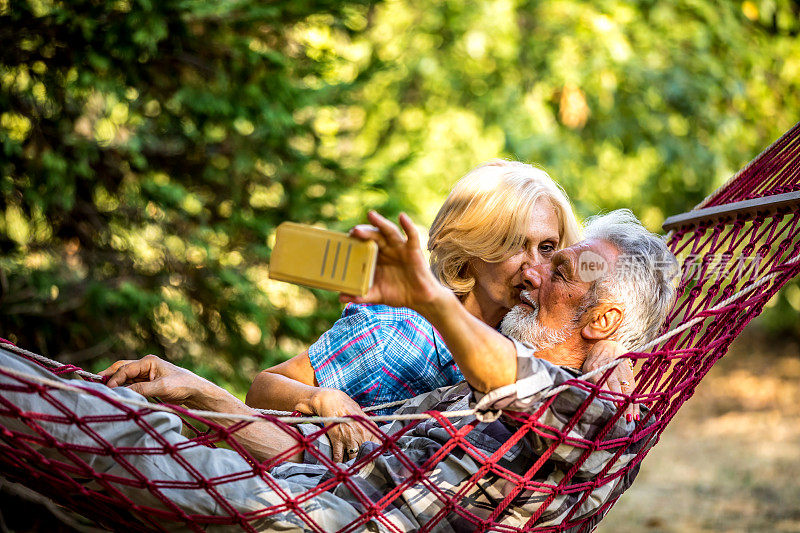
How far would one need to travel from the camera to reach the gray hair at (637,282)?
160 cm

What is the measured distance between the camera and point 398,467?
1.45 metres

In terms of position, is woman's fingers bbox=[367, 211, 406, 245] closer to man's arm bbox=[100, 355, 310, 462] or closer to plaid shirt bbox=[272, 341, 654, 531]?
plaid shirt bbox=[272, 341, 654, 531]

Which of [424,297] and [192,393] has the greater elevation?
[424,297]

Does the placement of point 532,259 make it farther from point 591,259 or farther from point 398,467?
point 398,467

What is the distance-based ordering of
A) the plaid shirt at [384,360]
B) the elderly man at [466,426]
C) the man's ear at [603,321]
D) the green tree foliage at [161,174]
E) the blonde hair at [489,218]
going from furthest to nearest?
the green tree foliage at [161,174], the blonde hair at [489,218], the plaid shirt at [384,360], the man's ear at [603,321], the elderly man at [466,426]

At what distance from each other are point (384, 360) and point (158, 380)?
1.68 feet

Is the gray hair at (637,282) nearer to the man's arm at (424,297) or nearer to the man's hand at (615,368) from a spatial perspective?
the man's hand at (615,368)

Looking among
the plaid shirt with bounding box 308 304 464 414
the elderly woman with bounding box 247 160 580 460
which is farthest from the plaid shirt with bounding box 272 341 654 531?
the plaid shirt with bounding box 308 304 464 414

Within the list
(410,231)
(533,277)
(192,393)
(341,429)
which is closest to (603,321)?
(533,277)

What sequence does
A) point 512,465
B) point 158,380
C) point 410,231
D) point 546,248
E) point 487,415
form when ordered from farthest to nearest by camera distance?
point 546,248, point 158,380, point 512,465, point 487,415, point 410,231

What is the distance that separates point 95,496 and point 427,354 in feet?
2.68

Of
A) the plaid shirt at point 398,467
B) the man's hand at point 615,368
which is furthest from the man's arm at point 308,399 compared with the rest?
the man's hand at point 615,368

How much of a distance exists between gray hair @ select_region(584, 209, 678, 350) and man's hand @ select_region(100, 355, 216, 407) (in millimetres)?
847

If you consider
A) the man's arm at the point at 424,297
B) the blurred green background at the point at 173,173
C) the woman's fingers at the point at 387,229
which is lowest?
the blurred green background at the point at 173,173
